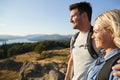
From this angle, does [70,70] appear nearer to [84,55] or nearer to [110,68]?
[84,55]

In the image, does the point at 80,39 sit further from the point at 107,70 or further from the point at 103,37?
the point at 107,70

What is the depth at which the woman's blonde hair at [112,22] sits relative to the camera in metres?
2.52

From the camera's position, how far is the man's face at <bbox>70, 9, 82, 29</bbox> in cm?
441

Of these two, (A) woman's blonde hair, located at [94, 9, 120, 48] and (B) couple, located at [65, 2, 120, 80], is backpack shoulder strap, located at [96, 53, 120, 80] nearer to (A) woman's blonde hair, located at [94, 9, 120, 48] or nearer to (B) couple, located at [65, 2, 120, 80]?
(B) couple, located at [65, 2, 120, 80]

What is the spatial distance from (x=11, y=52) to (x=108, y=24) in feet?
219

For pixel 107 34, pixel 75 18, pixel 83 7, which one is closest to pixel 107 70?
pixel 107 34

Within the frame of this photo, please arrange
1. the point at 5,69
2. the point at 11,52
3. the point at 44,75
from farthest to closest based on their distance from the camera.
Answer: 1. the point at 11,52
2. the point at 5,69
3. the point at 44,75

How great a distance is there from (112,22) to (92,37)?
0.53 metres

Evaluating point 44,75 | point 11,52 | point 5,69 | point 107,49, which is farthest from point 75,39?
point 11,52

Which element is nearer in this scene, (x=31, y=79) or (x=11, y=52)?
(x=31, y=79)

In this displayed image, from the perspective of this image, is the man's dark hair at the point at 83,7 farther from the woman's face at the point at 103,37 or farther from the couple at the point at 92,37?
the woman's face at the point at 103,37

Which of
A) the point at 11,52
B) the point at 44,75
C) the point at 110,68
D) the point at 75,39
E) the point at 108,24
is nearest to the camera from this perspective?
the point at 110,68

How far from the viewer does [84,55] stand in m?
4.16

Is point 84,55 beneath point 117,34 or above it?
beneath
